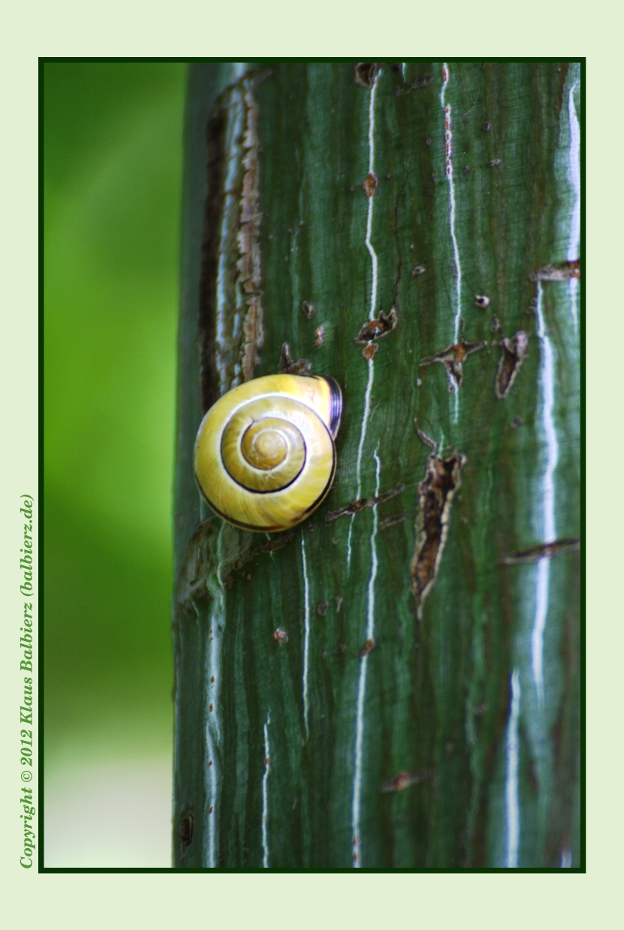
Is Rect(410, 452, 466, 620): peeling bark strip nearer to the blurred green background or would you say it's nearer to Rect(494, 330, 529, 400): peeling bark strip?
Rect(494, 330, 529, 400): peeling bark strip

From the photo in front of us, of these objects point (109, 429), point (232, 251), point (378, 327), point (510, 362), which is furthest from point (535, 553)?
point (109, 429)

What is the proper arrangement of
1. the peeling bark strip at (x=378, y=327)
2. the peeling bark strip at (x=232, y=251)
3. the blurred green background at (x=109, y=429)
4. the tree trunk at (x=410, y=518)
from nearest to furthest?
the tree trunk at (x=410, y=518) → the peeling bark strip at (x=378, y=327) → the peeling bark strip at (x=232, y=251) → the blurred green background at (x=109, y=429)

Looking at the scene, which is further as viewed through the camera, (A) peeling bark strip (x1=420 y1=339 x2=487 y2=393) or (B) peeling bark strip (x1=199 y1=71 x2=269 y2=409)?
(B) peeling bark strip (x1=199 y1=71 x2=269 y2=409)

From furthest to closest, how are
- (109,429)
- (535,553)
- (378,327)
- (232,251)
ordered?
(109,429)
(232,251)
(378,327)
(535,553)

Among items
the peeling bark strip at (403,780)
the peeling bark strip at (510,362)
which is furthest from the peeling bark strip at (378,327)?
the peeling bark strip at (403,780)

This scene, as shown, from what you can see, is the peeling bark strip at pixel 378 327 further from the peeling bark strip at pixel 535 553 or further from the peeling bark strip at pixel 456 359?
the peeling bark strip at pixel 535 553

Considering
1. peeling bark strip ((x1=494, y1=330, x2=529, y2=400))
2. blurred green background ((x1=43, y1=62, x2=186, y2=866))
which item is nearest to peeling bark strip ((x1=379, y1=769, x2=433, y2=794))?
peeling bark strip ((x1=494, y1=330, x2=529, y2=400))

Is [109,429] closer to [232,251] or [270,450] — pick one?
[232,251]
